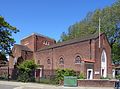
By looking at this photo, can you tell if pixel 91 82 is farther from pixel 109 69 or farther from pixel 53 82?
pixel 109 69

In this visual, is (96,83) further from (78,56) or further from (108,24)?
(108,24)

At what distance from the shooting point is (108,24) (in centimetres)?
6594

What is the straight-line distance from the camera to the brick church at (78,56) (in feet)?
168

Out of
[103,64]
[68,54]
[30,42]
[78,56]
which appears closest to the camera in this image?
[78,56]

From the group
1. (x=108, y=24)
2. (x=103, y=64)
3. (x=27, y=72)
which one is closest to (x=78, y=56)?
(x=103, y=64)

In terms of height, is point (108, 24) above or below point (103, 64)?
above

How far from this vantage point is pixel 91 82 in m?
36.4

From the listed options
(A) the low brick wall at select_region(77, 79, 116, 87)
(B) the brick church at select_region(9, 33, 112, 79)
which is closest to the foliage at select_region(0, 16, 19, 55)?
(B) the brick church at select_region(9, 33, 112, 79)

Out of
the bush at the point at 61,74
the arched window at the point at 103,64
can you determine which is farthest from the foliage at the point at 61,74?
the arched window at the point at 103,64

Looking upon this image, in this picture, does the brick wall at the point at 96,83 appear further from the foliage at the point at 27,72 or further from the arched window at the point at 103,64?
the arched window at the point at 103,64

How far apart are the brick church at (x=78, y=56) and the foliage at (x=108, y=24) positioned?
972 centimetres

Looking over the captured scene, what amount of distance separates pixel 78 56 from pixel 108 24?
1460cm

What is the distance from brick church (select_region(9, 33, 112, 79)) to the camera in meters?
51.2

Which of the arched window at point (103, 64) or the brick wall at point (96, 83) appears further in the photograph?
the arched window at point (103, 64)
